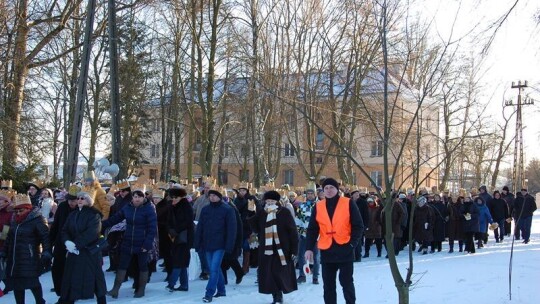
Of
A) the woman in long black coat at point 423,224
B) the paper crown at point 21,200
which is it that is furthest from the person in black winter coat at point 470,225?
the paper crown at point 21,200

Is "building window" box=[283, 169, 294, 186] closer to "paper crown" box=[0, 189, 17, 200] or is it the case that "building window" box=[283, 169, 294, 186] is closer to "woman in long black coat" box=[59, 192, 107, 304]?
"paper crown" box=[0, 189, 17, 200]

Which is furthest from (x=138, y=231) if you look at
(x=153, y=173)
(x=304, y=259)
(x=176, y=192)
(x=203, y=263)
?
(x=153, y=173)

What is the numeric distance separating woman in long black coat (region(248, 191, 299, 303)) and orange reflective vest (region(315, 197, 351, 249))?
1562 mm

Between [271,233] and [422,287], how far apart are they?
3305 millimetres

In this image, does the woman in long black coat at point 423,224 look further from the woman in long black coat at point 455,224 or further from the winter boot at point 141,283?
the winter boot at point 141,283

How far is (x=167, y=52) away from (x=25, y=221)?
20.3 metres

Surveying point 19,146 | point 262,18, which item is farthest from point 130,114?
point 19,146

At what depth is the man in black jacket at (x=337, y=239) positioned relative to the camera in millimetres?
7680

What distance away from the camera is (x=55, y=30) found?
2302 cm

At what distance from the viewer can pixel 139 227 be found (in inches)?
380

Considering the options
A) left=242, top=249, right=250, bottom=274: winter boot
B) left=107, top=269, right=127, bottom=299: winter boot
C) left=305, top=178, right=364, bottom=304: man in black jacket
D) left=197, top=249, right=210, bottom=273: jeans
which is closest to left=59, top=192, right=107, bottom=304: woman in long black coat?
left=107, top=269, right=127, bottom=299: winter boot

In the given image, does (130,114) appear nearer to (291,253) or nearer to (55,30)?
(55,30)

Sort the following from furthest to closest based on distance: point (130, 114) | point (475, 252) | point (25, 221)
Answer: point (130, 114) < point (475, 252) < point (25, 221)

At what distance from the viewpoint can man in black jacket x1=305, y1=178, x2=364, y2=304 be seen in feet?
25.2
